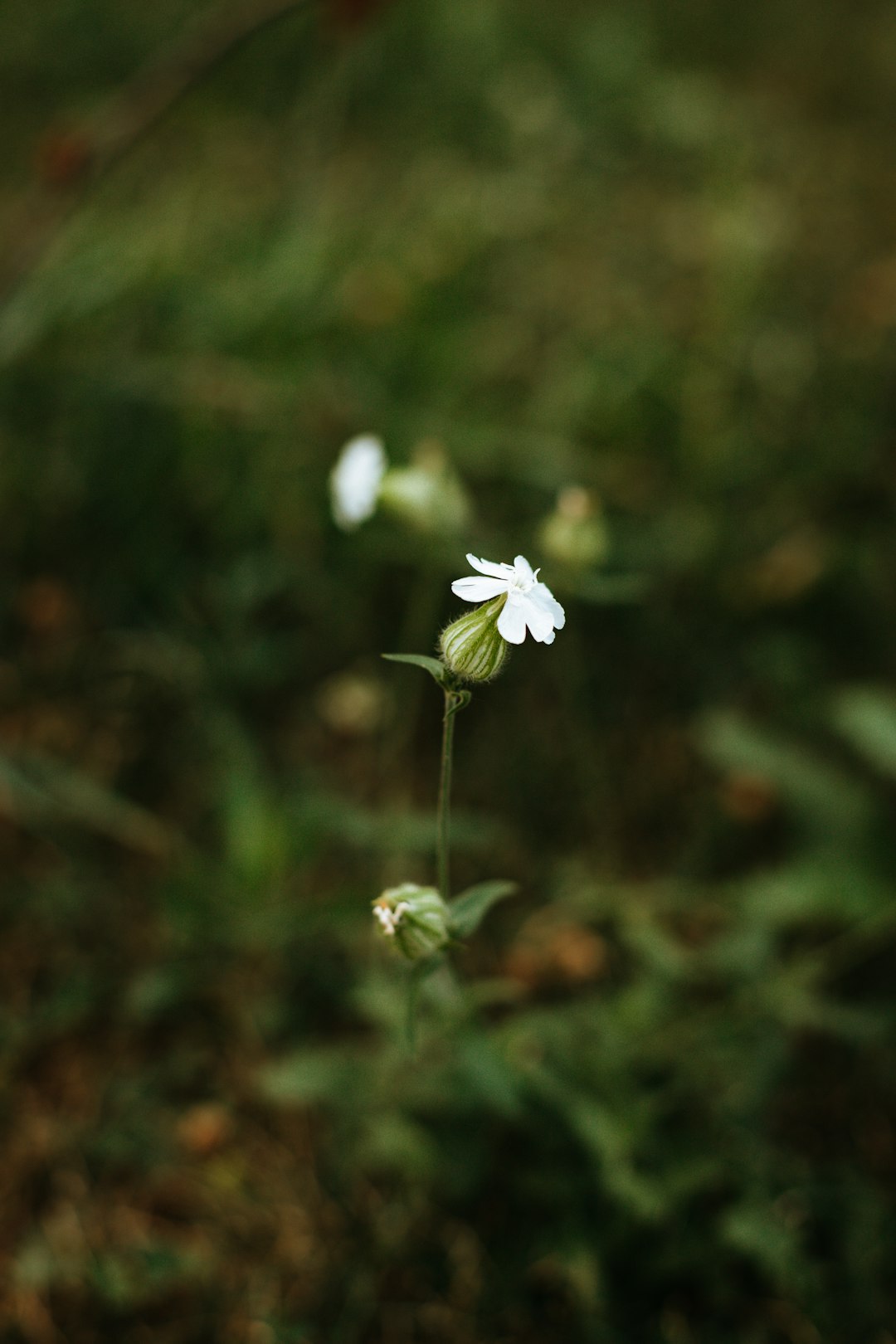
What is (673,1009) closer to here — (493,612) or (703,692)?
(703,692)

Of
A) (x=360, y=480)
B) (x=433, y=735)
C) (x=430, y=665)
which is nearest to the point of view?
(x=430, y=665)

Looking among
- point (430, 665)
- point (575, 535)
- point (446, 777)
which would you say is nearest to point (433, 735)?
point (575, 535)

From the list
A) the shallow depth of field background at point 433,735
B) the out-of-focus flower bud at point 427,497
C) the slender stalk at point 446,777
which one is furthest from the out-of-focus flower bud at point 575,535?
the slender stalk at point 446,777

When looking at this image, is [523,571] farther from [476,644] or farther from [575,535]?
[575,535]

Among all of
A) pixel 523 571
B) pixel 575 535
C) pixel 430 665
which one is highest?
pixel 575 535

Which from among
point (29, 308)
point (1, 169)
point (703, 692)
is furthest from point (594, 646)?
point (1, 169)
